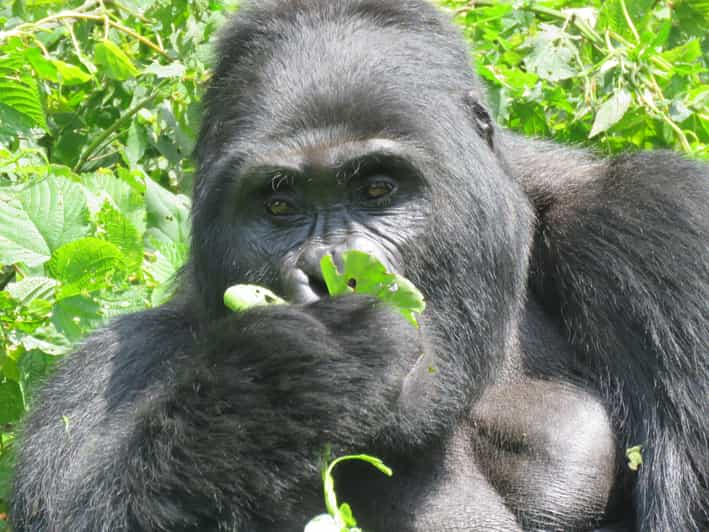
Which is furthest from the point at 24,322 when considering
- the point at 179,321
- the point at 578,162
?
the point at 578,162

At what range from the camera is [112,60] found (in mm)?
5527

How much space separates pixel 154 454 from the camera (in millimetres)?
3559

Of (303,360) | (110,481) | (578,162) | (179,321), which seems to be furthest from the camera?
(578,162)

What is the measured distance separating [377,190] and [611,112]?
1.90 m

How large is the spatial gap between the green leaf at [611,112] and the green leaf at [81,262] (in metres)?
2.30

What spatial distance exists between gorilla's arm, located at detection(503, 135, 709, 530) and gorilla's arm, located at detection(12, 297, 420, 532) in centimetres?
100

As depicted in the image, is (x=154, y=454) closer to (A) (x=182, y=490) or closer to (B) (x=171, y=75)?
(A) (x=182, y=490)

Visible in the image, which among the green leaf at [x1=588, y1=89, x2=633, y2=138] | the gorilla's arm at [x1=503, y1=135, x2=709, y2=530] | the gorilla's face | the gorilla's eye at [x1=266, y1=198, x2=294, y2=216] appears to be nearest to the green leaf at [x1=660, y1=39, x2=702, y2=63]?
the green leaf at [x1=588, y1=89, x2=633, y2=138]

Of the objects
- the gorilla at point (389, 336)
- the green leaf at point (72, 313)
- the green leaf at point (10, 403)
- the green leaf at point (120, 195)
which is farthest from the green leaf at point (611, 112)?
the green leaf at point (10, 403)

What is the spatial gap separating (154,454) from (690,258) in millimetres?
2032

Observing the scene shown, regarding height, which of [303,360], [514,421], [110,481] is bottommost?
[514,421]

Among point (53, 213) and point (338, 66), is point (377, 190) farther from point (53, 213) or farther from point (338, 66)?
point (53, 213)

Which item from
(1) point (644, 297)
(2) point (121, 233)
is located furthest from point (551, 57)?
(2) point (121, 233)

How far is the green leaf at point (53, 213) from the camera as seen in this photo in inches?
180
